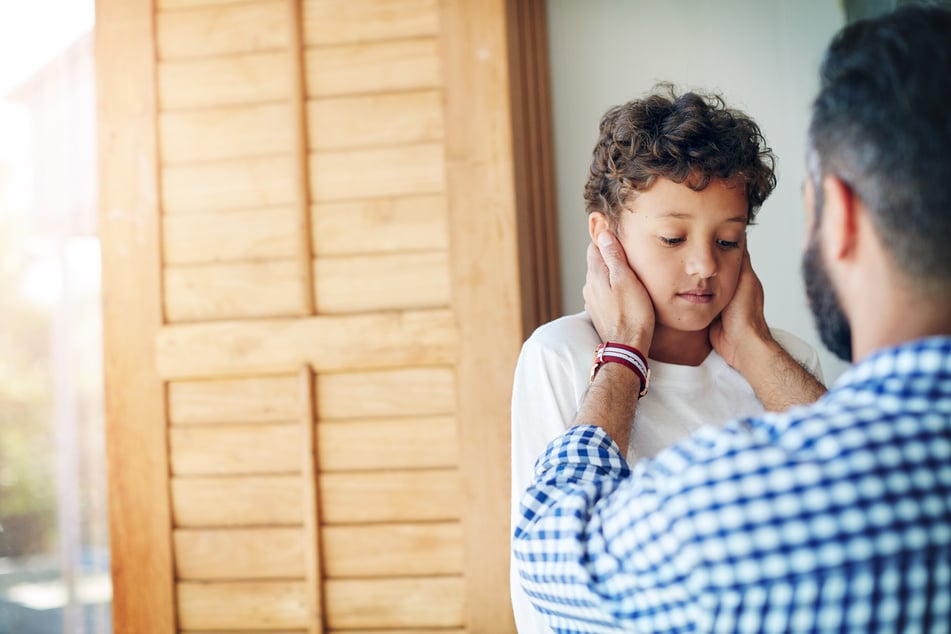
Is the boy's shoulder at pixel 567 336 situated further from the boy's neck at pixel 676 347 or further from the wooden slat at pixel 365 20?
the wooden slat at pixel 365 20

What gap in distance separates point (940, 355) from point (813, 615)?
225 mm

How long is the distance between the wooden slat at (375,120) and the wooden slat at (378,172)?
0.09 ft

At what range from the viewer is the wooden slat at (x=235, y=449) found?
251 centimetres

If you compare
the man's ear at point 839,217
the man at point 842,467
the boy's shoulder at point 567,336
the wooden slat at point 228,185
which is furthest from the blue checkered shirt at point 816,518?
the wooden slat at point 228,185

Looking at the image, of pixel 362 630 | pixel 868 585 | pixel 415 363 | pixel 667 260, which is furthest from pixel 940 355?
pixel 362 630

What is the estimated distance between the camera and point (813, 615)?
0.71 m

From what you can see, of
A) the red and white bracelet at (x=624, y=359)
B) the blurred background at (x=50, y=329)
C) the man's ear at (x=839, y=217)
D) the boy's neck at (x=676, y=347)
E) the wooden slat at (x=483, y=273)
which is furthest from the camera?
the blurred background at (x=50, y=329)

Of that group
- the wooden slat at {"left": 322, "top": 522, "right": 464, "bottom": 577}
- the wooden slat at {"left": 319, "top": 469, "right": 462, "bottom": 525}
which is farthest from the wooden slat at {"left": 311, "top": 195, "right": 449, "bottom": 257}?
the wooden slat at {"left": 322, "top": 522, "right": 464, "bottom": 577}

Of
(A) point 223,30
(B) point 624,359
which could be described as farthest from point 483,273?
(B) point 624,359

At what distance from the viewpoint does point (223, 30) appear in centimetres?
257

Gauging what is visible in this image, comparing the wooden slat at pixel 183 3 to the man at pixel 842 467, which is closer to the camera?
the man at pixel 842 467

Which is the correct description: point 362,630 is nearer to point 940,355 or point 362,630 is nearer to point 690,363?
point 690,363

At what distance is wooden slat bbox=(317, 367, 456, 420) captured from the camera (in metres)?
2.45

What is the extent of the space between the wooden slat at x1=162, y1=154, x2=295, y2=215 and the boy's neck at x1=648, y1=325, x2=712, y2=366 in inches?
54.9
